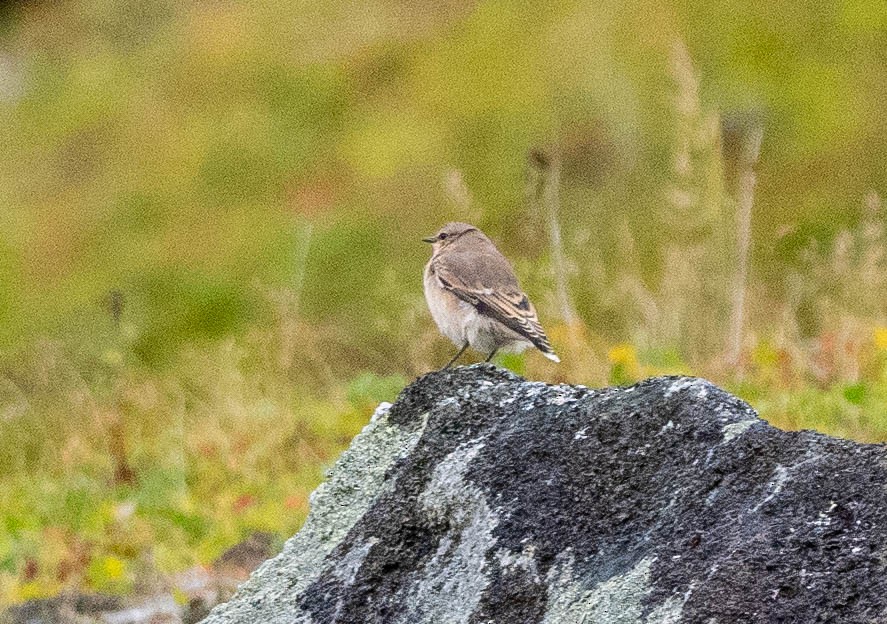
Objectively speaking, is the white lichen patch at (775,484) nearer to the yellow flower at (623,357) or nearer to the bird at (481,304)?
the bird at (481,304)

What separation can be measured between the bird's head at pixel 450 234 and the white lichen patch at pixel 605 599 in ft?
15.7

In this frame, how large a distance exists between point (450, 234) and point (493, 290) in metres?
0.80

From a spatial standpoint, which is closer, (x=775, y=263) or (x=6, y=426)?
(x=6, y=426)

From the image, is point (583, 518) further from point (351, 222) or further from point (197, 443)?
point (351, 222)

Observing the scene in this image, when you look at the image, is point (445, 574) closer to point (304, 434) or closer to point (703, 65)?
point (304, 434)

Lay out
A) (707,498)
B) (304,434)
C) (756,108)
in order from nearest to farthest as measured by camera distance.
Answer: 1. (707,498)
2. (304,434)
3. (756,108)

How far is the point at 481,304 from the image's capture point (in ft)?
22.1

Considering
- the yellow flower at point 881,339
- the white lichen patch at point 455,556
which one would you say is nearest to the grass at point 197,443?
the yellow flower at point 881,339

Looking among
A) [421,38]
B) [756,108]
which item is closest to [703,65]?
[756,108]

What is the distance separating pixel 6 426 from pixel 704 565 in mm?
7501

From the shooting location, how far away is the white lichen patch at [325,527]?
3.21m

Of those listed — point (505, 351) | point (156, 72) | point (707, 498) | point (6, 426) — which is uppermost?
point (156, 72)

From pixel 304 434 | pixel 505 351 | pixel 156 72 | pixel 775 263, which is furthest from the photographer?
pixel 156 72

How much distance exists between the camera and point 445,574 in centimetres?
298
